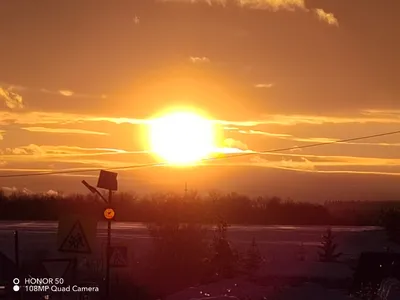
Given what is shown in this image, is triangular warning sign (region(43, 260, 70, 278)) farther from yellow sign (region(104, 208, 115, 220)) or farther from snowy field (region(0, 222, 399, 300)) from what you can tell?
snowy field (region(0, 222, 399, 300))

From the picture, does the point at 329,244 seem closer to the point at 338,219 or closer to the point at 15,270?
the point at 15,270

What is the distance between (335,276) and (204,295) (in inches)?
525

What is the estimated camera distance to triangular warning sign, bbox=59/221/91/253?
65.2 feet

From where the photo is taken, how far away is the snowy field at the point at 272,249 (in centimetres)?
2958

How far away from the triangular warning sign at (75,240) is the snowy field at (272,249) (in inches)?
348

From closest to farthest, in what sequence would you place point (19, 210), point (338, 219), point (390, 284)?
point (390, 284) < point (19, 210) < point (338, 219)

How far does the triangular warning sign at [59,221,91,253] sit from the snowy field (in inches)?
348

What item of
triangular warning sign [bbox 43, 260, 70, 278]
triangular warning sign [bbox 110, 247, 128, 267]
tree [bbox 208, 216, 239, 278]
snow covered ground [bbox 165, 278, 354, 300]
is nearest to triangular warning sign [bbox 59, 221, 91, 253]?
triangular warning sign [bbox 43, 260, 70, 278]

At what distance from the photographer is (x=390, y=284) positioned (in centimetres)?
2762

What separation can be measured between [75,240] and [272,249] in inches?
1352

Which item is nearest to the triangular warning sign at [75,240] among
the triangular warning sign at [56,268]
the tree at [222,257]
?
the triangular warning sign at [56,268]

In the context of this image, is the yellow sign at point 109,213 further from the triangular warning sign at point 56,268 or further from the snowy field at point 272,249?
the snowy field at point 272,249

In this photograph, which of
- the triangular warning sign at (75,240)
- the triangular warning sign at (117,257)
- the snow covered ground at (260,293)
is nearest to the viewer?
the triangular warning sign at (75,240)

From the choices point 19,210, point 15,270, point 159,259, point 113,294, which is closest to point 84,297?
point 15,270
